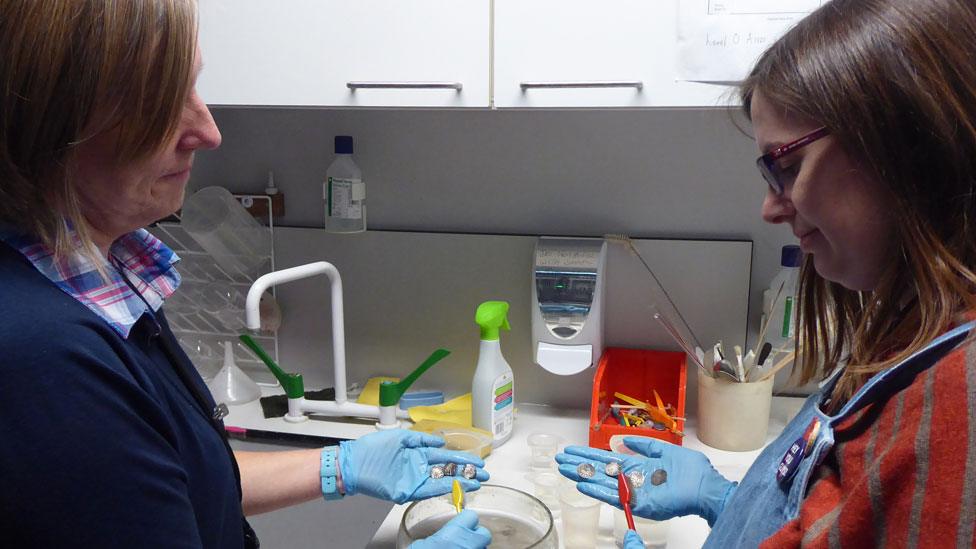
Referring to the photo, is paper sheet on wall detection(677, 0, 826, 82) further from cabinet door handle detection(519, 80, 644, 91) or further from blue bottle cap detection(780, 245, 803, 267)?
blue bottle cap detection(780, 245, 803, 267)

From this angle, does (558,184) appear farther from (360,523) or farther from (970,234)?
(970,234)

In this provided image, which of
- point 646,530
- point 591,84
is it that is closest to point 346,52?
point 591,84

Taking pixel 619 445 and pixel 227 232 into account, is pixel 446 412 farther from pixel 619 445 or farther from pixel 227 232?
pixel 227 232

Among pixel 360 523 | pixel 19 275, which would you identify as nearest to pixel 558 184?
pixel 360 523

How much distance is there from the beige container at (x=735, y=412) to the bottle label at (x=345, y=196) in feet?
2.60

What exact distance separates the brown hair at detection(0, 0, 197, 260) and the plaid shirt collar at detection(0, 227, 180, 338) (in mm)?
17

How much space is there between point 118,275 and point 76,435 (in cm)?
20

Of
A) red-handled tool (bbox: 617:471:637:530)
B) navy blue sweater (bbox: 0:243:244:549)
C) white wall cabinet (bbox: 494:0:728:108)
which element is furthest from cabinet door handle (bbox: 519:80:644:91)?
navy blue sweater (bbox: 0:243:244:549)

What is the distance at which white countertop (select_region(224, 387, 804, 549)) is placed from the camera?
3.81ft

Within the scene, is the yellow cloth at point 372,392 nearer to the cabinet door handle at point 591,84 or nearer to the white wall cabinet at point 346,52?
the white wall cabinet at point 346,52

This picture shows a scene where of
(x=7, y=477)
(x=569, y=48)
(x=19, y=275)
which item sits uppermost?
(x=569, y=48)

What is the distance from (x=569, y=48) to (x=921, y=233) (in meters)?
0.67

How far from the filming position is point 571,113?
152cm

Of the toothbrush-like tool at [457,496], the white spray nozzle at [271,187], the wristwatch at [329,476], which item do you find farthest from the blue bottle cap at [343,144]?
the toothbrush-like tool at [457,496]
